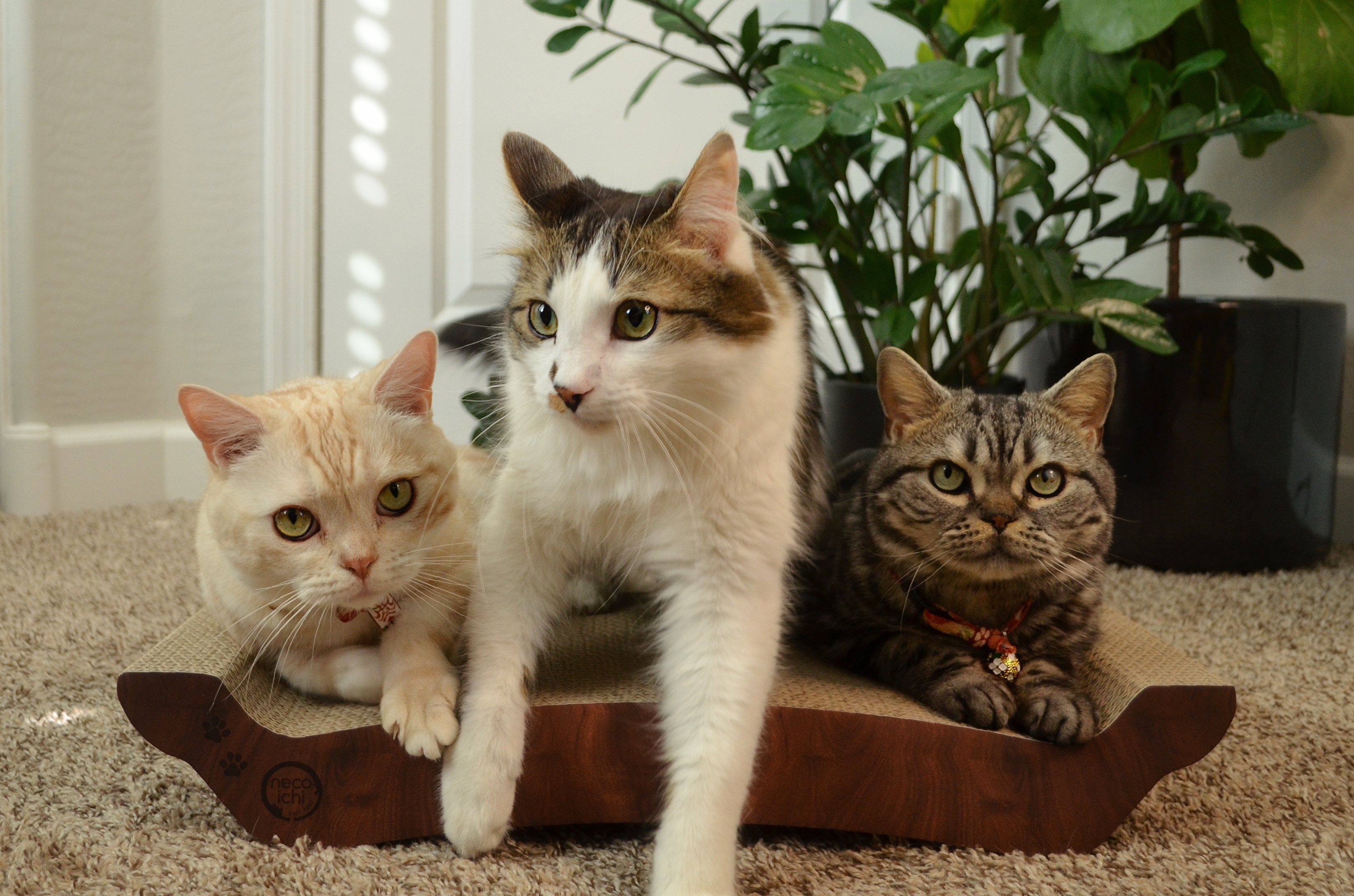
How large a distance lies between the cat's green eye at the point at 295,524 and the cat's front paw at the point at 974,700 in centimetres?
67

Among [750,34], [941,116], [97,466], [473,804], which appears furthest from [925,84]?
[97,466]

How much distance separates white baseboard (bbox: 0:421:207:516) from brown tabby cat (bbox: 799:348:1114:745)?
1.63m

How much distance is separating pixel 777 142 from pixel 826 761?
747 millimetres

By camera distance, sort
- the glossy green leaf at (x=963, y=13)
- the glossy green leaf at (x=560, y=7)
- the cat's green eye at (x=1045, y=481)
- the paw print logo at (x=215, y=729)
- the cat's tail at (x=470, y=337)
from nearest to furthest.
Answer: the paw print logo at (x=215, y=729)
the cat's green eye at (x=1045, y=481)
the cat's tail at (x=470, y=337)
the glossy green leaf at (x=560, y=7)
the glossy green leaf at (x=963, y=13)

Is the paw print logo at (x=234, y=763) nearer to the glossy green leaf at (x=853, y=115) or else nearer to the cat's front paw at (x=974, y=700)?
the cat's front paw at (x=974, y=700)

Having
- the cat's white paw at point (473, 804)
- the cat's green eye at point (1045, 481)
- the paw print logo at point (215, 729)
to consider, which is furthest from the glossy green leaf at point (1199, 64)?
the paw print logo at point (215, 729)

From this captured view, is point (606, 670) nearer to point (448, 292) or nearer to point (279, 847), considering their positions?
point (279, 847)

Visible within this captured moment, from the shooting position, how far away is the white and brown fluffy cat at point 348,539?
3.25ft

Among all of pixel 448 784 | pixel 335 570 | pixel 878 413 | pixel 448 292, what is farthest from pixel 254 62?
pixel 448 784

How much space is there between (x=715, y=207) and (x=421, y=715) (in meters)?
0.57

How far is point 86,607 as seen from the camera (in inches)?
68.4

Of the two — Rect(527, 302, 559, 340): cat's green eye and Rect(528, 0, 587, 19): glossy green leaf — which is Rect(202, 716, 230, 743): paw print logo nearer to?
Rect(527, 302, 559, 340): cat's green eye

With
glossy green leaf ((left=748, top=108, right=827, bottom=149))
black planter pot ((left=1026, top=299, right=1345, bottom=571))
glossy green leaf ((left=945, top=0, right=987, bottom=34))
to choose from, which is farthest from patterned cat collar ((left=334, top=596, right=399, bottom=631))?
glossy green leaf ((left=945, top=0, right=987, bottom=34))

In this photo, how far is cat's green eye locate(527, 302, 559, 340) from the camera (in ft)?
3.26
